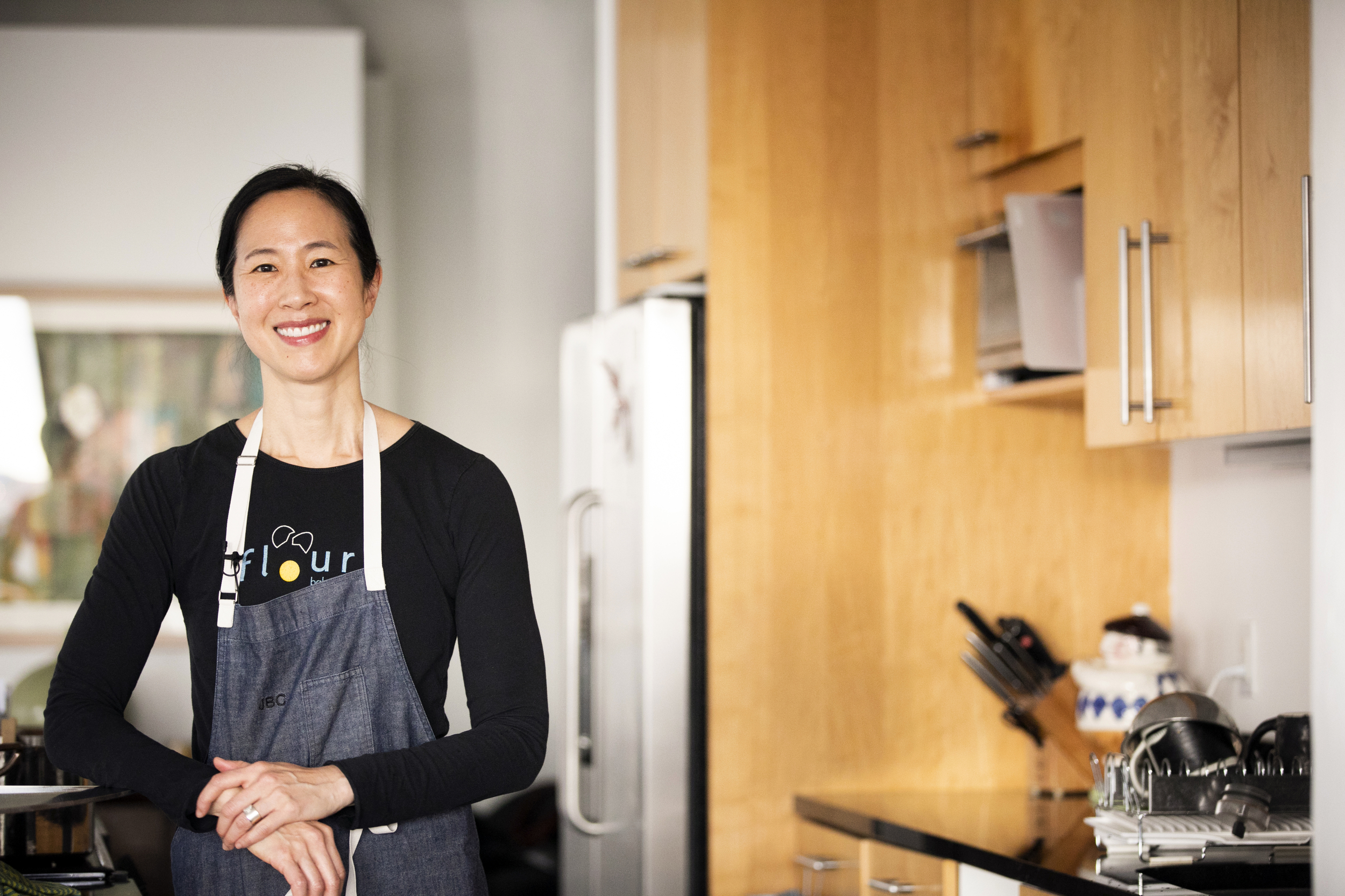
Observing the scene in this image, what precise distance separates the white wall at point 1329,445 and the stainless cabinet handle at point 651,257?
4.55 feet

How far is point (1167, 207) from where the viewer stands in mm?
1983

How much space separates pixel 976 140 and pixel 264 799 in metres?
1.94

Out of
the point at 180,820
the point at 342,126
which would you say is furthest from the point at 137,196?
the point at 180,820

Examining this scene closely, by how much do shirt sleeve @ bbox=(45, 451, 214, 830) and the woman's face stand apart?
0.15 m

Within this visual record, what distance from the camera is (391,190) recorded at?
377 centimetres

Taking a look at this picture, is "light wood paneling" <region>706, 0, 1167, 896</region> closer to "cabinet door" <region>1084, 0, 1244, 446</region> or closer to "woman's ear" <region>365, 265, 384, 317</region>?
"cabinet door" <region>1084, 0, 1244, 446</region>

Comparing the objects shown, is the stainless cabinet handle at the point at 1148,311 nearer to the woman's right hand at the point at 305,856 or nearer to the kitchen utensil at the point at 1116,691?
the kitchen utensil at the point at 1116,691

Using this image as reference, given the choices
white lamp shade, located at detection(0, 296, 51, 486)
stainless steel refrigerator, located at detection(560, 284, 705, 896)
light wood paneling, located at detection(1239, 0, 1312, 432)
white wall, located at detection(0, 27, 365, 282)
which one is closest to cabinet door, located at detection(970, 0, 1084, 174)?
light wood paneling, located at detection(1239, 0, 1312, 432)

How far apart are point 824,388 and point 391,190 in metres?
1.86

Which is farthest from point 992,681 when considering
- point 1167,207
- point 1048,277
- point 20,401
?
point 20,401

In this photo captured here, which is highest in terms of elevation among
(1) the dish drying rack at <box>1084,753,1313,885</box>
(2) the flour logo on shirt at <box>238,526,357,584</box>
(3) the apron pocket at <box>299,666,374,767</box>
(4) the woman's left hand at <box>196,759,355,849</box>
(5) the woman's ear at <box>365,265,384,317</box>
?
(5) the woman's ear at <box>365,265,384,317</box>

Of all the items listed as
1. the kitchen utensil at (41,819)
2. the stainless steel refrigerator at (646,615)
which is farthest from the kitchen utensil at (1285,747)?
the kitchen utensil at (41,819)

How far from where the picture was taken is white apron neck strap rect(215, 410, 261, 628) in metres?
1.07

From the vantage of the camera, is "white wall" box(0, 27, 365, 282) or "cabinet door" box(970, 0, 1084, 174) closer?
"cabinet door" box(970, 0, 1084, 174)
